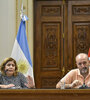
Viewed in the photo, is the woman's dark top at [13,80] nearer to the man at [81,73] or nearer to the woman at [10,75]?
the woman at [10,75]

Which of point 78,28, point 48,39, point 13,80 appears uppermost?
point 78,28

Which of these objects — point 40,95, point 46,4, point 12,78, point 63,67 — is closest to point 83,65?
point 12,78

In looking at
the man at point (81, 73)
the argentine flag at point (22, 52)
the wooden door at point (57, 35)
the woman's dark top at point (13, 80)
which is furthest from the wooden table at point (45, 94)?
the wooden door at point (57, 35)

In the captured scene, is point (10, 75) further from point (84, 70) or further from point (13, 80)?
point (84, 70)

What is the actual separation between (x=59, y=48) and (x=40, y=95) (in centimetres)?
387

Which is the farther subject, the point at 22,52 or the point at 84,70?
the point at 22,52

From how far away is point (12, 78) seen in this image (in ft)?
11.9

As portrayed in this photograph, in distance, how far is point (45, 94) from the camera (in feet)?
6.75

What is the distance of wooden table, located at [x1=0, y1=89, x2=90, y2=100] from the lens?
2045 millimetres

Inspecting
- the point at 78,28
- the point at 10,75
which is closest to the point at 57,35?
the point at 78,28

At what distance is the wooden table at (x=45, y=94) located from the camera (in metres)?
2.04

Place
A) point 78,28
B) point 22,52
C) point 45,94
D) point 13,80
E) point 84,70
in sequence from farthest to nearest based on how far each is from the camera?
1. point 78,28
2. point 22,52
3. point 13,80
4. point 84,70
5. point 45,94

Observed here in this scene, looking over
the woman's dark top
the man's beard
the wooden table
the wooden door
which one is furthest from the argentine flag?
the wooden table

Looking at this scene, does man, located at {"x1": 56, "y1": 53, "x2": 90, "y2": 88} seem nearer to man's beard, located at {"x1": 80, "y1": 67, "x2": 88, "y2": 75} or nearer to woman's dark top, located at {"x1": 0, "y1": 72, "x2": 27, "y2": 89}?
man's beard, located at {"x1": 80, "y1": 67, "x2": 88, "y2": 75}
